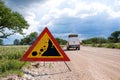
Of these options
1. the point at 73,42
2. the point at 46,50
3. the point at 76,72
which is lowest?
the point at 76,72

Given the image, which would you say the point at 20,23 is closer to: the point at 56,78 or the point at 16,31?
the point at 16,31

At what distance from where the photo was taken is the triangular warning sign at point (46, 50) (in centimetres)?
1223

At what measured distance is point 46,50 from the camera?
12312 millimetres

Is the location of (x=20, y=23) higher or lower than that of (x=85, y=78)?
higher

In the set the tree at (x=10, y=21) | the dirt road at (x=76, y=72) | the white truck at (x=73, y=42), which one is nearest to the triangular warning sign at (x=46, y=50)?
the dirt road at (x=76, y=72)

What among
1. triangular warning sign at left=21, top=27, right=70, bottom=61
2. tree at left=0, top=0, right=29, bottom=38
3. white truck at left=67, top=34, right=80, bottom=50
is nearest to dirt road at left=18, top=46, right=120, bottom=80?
triangular warning sign at left=21, top=27, right=70, bottom=61

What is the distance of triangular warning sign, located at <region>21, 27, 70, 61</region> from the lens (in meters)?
12.2

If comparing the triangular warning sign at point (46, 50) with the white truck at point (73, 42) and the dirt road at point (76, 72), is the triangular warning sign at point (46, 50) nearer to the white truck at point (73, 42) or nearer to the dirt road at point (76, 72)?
the dirt road at point (76, 72)

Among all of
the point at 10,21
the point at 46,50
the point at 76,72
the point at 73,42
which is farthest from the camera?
the point at 73,42

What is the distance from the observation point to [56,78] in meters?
11.0

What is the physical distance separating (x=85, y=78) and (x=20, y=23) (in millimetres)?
24602

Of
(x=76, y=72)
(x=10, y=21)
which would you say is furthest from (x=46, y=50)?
(x=10, y=21)

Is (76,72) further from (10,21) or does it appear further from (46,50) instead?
(10,21)

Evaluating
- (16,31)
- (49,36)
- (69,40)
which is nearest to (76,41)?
(69,40)
